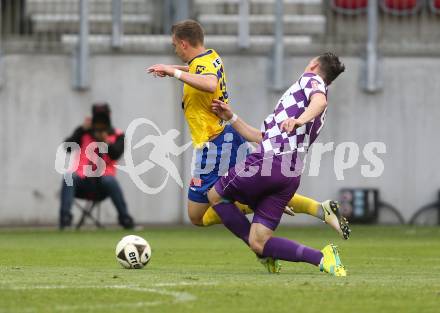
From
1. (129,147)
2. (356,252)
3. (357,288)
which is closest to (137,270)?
(357,288)

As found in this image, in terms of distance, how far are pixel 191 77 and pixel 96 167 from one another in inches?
388

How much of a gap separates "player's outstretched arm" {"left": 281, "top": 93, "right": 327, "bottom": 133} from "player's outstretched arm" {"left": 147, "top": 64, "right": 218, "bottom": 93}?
104 cm

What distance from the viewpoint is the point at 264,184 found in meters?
10.5

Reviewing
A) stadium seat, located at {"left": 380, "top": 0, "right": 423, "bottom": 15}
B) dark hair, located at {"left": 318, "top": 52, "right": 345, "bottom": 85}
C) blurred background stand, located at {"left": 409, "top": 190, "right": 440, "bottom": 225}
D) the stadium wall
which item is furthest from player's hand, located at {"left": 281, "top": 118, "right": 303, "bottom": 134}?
stadium seat, located at {"left": 380, "top": 0, "right": 423, "bottom": 15}

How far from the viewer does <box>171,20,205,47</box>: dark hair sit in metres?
11.4

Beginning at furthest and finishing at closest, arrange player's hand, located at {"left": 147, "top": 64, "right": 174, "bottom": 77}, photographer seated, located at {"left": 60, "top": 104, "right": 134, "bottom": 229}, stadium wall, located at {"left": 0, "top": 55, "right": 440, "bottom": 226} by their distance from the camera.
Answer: stadium wall, located at {"left": 0, "top": 55, "right": 440, "bottom": 226} → photographer seated, located at {"left": 60, "top": 104, "right": 134, "bottom": 229} → player's hand, located at {"left": 147, "top": 64, "right": 174, "bottom": 77}

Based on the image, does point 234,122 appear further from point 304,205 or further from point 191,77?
point 304,205

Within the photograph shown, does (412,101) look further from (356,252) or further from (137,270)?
(137,270)

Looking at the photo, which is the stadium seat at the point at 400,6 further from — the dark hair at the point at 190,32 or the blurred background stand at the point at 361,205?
the dark hair at the point at 190,32

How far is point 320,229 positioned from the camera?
21406 mm

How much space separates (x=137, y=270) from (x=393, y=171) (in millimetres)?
12801

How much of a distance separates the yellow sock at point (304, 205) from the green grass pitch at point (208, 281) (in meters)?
0.53

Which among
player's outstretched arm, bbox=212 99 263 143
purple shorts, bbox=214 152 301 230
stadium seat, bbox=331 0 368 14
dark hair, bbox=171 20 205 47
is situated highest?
dark hair, bbox=171 20 205 47

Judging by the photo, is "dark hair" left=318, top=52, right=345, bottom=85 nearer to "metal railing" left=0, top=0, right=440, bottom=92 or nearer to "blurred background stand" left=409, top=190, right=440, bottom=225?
"metal railing" left=0, top=0, right=440, bottom=92
